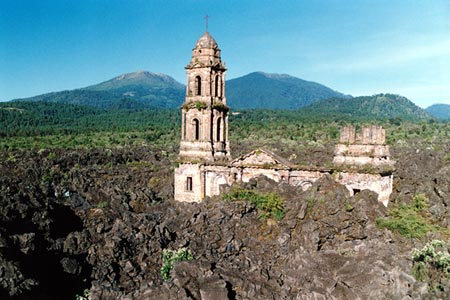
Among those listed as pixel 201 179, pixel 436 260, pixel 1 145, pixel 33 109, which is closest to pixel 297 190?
pixel 201 179

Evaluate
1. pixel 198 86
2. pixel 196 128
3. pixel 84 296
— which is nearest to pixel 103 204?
pixel 196 128

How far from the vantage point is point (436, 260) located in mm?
18672

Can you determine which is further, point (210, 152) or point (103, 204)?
point (210, 152)

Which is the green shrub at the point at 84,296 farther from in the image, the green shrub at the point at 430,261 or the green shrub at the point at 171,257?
the green shrub at the point at 430,261

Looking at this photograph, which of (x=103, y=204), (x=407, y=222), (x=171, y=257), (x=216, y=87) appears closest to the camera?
(x=171, y=257)

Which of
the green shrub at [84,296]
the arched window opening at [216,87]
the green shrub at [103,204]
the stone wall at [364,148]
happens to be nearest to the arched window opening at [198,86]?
the arched window opening at [216,87]

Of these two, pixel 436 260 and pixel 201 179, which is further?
pixel 201 179

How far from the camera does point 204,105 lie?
3525cm

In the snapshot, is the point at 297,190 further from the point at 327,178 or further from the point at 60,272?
the point at 60,272

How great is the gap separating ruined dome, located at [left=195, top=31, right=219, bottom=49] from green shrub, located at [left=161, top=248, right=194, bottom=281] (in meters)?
15.7

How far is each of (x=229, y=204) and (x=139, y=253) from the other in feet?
21.2

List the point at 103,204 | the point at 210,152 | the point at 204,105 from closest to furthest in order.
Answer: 1. the point at 103,204
2. the point at 204,105
3. the point at 210,152

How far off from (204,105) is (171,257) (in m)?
13.3

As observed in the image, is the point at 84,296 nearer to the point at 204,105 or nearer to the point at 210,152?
the point at 210,152
